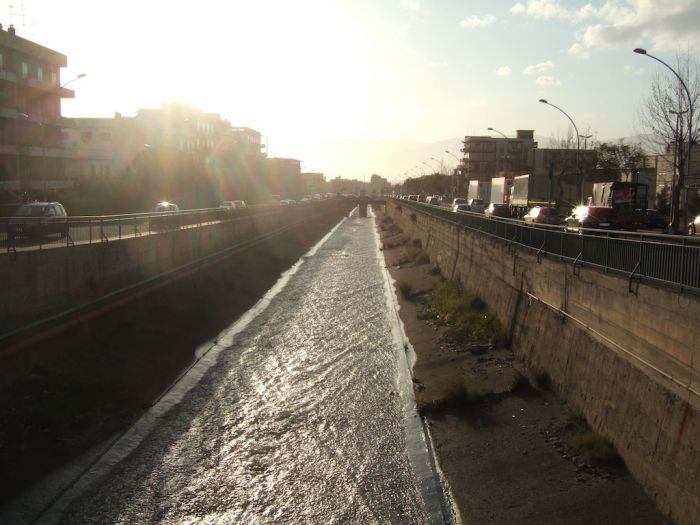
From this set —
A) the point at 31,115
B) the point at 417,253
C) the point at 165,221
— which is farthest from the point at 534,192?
the point at 31,115

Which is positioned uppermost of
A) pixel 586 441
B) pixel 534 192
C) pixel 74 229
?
pixel 534 192

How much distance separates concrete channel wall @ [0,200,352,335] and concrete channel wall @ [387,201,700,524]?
464 inches

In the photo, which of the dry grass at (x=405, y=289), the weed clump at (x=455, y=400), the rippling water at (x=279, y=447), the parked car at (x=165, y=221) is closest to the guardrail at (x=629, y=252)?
the weed clump at (x=455, y=400)

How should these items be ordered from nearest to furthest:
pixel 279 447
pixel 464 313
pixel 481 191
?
1. pixel 279 447
2. pixel 464 313
3. pixel 481 191

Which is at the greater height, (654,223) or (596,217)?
(596,217)

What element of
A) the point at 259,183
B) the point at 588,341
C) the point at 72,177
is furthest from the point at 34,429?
the point at 259,183

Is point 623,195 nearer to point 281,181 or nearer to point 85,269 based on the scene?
point 85,269

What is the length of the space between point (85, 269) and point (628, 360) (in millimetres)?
16643

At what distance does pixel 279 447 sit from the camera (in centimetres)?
1470

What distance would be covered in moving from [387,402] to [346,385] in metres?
1.96

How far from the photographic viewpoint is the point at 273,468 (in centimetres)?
1351

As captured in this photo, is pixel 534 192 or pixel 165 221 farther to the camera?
pixel 534 192

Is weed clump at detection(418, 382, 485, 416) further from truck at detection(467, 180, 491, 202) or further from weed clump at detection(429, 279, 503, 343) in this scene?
truck at detection(467, 180, 491, 202)

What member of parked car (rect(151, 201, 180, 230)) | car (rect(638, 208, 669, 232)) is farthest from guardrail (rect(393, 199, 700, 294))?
car (rect(638, 208, 669, 232))
